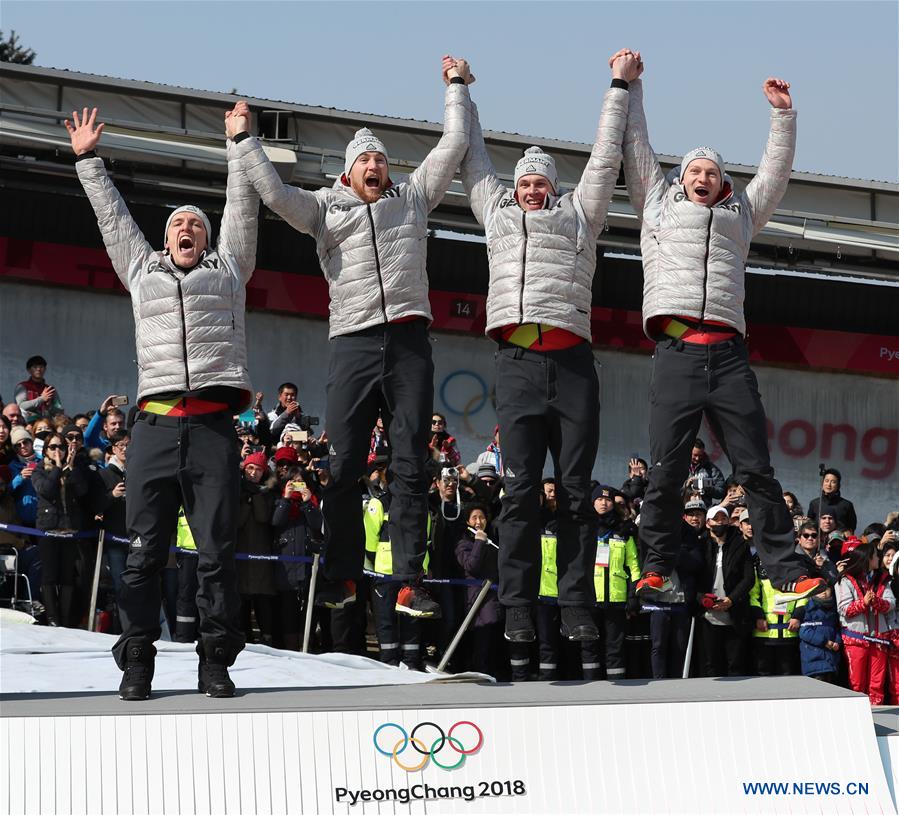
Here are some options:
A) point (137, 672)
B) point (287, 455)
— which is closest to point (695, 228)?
point (137, 672)

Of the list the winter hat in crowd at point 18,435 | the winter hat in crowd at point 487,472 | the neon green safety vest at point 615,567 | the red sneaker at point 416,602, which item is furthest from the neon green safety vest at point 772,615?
the winter hat in crowd at point 18,435

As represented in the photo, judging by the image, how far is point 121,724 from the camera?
5.73 metres

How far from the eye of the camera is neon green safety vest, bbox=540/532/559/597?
32.0 feet

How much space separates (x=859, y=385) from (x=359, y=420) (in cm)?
1345

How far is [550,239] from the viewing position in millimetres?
7203

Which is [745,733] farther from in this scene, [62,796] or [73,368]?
[73,368]

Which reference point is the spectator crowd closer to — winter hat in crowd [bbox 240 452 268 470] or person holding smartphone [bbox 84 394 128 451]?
winter hat in crowd [bbox 240 452 268 470]

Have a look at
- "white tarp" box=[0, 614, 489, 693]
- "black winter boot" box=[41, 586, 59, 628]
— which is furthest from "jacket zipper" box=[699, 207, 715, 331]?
"black winter boot" box=[41, 586, 59, 628]

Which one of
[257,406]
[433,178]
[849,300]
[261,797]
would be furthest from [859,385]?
[261,797]

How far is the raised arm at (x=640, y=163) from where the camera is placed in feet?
24.3

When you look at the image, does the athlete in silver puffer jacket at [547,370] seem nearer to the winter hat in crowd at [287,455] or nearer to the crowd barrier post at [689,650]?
the crowd barrier post at [689,650]

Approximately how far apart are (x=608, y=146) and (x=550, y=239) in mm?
575

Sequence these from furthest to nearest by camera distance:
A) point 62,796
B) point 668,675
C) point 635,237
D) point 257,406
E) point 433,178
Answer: point 635,237, point 257,406, point 668,675, point 433,178, point 62,796

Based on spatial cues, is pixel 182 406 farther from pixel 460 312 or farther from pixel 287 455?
pixel 460 312
